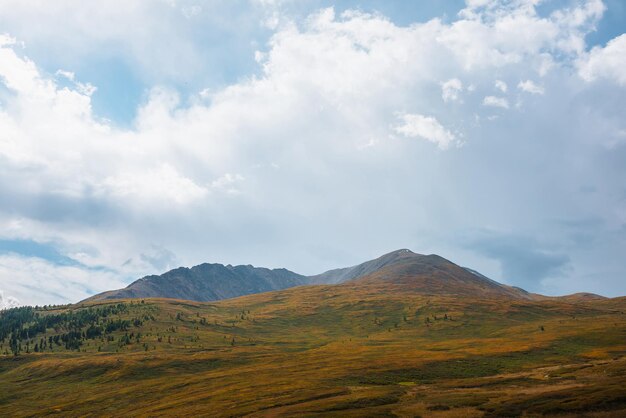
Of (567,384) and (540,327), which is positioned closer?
(567,384)

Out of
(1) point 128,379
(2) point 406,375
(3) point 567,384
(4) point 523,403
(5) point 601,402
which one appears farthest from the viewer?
(1) point 128,379

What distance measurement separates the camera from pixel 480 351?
132500 millimetres

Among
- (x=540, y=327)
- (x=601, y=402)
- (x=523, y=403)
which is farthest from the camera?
(x=540, y=327)

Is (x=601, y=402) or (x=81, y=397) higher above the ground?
(x=601, y=402)

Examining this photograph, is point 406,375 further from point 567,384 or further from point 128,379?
point 128,379

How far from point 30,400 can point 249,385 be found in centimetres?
7340

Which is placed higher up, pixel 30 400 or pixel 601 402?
pixel 601 402

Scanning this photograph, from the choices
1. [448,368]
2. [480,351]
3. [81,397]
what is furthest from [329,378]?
[81,397]

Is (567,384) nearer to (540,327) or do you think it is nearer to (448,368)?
(448,368)

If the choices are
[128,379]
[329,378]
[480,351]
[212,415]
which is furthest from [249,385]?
[480,351]

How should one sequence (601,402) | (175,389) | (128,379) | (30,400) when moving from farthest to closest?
(128,379) → (30,400) → (175,389) → (601,402)

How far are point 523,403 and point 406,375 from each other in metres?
39.7

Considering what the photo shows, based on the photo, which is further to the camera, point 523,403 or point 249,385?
point 249,385

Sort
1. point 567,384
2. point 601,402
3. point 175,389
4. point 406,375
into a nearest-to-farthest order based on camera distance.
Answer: point 601,402, point 567,384, point 406,375, point 175,389
